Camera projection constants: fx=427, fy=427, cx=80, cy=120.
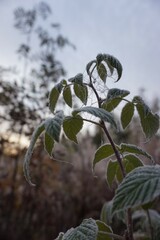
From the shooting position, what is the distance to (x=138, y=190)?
747 millimetres

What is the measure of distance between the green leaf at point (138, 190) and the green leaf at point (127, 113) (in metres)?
0.31

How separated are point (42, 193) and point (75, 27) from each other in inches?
78.2

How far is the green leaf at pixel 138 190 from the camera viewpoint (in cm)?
72

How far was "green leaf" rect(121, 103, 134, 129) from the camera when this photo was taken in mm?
1096

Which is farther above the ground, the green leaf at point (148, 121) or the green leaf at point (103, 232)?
the green leaf at point (148, 121)

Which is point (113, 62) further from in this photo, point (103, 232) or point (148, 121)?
point (103, 232)

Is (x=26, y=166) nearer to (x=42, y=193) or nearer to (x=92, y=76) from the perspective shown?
(x=92, y=76)

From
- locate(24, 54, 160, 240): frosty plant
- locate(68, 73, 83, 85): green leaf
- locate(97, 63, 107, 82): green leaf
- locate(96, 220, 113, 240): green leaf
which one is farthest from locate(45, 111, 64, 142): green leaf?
locate(96, 220, 113, 240): green leaf

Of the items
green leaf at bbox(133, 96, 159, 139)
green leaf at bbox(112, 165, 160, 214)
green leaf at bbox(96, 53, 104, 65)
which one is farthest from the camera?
green leaf at bbox(133, 96, 159, 139)

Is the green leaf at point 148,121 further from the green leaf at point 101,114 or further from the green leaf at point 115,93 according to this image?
the green leaf at point 101,114

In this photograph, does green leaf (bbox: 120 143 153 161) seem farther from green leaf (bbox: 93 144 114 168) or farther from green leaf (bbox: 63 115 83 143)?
green leaf (bbox: 63 115 83 143)

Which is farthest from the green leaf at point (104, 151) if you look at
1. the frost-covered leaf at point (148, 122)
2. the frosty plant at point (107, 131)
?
the frost-covered leaf at point (148, 122)

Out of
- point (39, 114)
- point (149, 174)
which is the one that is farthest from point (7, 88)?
point (149, 174)

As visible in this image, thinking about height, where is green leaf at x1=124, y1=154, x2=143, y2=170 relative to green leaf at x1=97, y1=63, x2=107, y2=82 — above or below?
below
